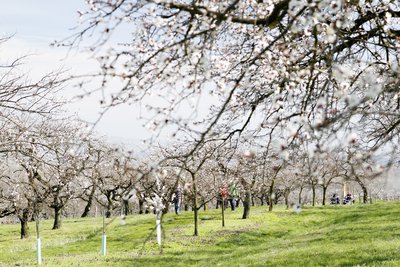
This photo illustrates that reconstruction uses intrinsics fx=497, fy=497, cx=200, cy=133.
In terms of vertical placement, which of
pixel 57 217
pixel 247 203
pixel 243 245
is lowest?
pixel 243 245

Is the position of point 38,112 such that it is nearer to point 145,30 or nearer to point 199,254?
point 145,30

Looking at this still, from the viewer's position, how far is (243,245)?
2472 centimetres

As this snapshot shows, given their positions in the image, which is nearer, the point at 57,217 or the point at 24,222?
the point at 24,222

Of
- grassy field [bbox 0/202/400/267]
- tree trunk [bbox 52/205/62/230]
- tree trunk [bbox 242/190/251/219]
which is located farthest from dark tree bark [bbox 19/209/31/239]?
tree trunk [bbox 242/190/251/219]

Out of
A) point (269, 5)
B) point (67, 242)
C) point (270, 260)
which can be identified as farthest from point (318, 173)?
point (67, 242)

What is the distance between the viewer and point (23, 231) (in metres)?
37.4

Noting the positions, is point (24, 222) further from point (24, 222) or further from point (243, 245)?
point (243, 245)

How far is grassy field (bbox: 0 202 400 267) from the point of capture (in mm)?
16812

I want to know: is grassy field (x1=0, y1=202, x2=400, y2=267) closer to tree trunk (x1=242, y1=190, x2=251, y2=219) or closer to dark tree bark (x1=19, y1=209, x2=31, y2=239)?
tree trunk (x1=242, y1=190, x2=251, y2=219)

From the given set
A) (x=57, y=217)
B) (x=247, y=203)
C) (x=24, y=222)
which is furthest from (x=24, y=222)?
(x=247, y=203)

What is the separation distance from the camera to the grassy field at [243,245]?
662 inches

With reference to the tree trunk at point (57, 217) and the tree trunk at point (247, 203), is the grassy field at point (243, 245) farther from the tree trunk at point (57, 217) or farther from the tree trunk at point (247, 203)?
the tree trunk at point (57, 217)

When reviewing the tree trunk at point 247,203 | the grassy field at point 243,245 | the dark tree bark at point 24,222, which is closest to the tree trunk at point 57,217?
the grassy field at point 243,245

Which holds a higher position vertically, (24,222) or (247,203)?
(247,203)
